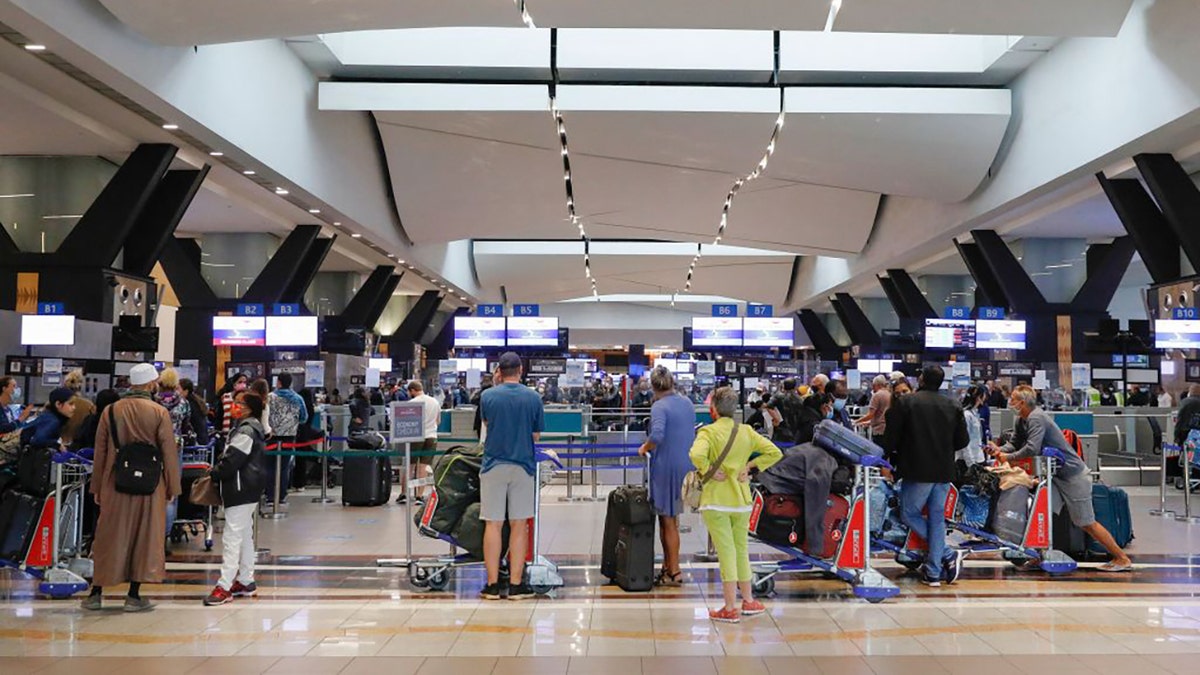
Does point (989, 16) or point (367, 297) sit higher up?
point (989, 16)

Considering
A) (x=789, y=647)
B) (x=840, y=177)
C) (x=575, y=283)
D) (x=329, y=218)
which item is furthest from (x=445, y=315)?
(x=789, y=647)

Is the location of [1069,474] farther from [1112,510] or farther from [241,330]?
[241,330]

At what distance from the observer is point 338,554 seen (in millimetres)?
8492

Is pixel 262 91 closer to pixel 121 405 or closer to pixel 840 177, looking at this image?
pixel 121 405

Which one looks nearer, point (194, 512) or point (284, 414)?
point (194, 512)

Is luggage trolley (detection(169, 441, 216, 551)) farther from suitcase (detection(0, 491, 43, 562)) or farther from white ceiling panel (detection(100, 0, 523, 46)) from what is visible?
white ceiling panel (detection(100, 0, 523, 46))

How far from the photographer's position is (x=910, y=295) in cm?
2597

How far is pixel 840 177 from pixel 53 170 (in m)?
12.4

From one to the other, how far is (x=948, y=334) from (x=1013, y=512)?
16276 mm

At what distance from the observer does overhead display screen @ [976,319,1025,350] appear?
1980 centimetres

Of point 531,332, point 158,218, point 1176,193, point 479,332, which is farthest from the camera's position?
point 531,332

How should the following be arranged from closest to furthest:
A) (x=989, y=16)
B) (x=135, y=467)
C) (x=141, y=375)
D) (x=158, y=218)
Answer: (x=135, y=467)
(x=141, y=375)
(x=989, y=16)
(x=158, y=218)

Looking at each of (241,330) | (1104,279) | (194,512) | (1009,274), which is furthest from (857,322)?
(194,512)

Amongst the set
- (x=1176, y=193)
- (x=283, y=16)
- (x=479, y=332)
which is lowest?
(x=479, y=332)
